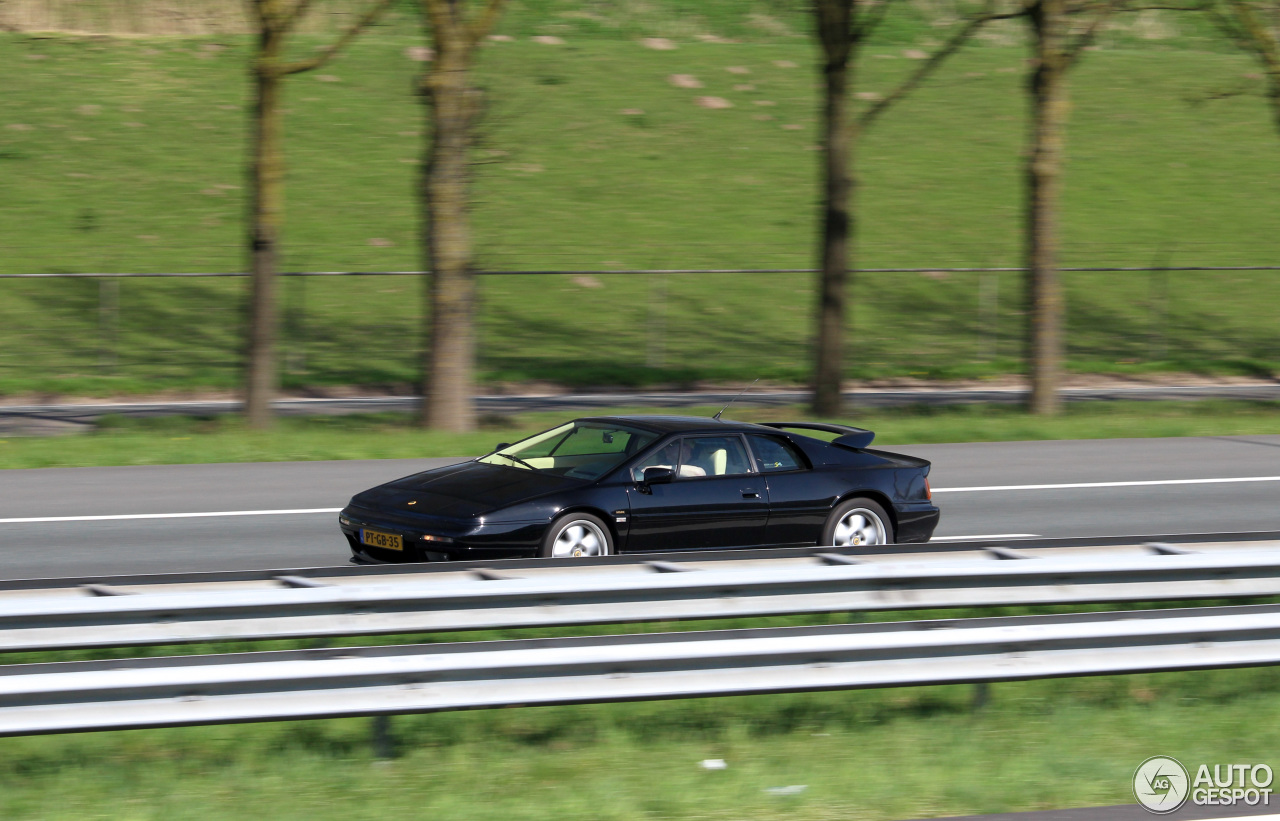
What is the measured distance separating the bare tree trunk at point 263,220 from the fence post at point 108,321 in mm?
8835

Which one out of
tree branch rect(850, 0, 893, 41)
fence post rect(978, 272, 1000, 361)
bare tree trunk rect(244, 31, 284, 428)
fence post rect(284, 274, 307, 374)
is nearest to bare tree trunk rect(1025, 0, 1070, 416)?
tree branch rect(850, 0, 893, 41)

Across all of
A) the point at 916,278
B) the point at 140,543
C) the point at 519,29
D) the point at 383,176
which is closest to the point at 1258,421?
the point at 916,278

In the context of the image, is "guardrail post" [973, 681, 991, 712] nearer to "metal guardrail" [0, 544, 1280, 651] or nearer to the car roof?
"metal guardrail" [0, 544, 1280, 651]

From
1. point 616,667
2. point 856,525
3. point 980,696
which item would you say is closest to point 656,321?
point 856,525

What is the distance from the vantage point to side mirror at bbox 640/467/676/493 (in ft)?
32.2

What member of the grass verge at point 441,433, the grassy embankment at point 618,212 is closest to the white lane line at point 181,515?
the grass verge at point 441,433

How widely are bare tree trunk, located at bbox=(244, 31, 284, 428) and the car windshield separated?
8463mm

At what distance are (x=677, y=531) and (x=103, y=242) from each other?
2516cm

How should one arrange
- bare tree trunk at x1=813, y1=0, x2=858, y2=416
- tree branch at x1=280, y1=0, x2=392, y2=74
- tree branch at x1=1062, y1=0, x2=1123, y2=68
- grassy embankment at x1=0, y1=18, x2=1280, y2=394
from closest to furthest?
tree branch at x1=280, y1=0, x2=392, y2=74, tree branch at x1=1062, y1=0, x2=1123, y2=68, bare tree trunk at x1=813, y1=0, x2=858, y2=416, grassy embankment at x1=0, y1=18, x2=1280, y2=394

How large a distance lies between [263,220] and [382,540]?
9990mm

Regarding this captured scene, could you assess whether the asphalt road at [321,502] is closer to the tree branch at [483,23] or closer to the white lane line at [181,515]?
the white lane line at [181,515]

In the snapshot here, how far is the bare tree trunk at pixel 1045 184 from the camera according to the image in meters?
20.7

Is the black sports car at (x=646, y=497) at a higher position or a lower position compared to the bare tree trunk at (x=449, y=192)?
lower

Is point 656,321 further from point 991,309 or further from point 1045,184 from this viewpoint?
point 1045,184
